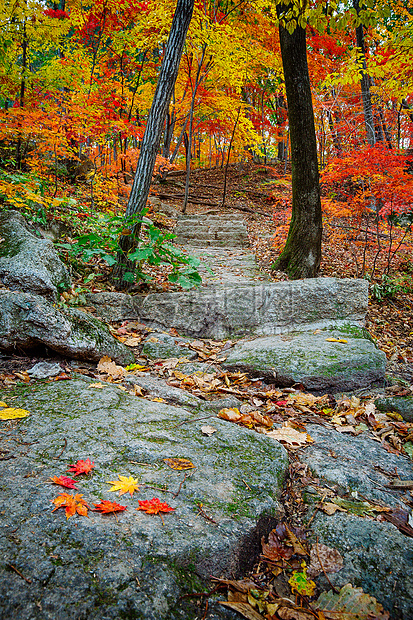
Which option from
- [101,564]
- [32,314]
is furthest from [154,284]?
[101,564]

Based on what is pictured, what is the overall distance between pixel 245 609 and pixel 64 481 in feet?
2.47

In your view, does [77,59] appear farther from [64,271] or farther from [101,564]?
[101,564]

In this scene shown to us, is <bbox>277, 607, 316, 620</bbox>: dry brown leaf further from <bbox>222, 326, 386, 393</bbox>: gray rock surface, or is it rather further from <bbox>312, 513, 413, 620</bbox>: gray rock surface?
<bbox>222, 326, 386, 393</bbox>: gray rock surface

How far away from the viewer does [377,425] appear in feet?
7.34

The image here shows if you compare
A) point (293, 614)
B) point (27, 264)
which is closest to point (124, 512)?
point (293, 614)

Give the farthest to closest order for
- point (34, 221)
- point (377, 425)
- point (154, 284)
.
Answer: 1. point (154, 284)
2. point (34, 221)
3. point (377, 425)

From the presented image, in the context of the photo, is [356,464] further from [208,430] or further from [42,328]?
[42,328]

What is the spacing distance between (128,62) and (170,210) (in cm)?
551

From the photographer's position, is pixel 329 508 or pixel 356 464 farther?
pixel 356 464

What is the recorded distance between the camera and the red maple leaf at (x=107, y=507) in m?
1.14

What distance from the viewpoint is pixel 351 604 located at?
3.45ft

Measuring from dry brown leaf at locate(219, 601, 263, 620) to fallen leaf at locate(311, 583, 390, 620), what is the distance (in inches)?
8.3

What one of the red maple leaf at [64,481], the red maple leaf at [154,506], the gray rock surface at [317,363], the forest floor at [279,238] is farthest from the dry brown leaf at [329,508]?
the forest floor at [279,238]

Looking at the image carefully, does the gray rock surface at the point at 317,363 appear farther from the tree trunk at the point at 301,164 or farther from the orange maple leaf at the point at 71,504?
the tree trunk at the point at 301,164
